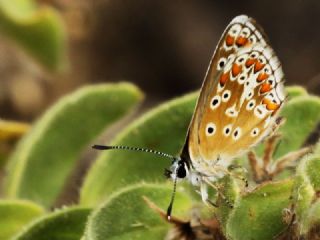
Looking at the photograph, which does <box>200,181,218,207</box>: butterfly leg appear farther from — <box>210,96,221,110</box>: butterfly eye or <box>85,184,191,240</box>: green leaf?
<box>210,96,221,110</box>: butterfly eye

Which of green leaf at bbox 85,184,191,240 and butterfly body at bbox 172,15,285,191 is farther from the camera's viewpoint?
butterfly body at bbox 172,15,285,191

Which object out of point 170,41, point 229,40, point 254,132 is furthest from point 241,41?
point 170,41

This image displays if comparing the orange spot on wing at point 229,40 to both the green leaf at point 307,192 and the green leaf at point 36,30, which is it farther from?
the green leaf at point 36,30

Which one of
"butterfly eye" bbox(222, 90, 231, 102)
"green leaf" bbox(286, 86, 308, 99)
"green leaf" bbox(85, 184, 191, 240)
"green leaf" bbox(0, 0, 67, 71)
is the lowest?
"green leaf" bbox(85, 184, 191, 240)

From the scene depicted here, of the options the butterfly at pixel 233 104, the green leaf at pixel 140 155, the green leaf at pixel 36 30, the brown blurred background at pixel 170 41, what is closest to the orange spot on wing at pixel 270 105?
the butterfly at pixel 233 104

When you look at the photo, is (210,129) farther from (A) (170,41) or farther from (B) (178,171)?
(A) (170,41)

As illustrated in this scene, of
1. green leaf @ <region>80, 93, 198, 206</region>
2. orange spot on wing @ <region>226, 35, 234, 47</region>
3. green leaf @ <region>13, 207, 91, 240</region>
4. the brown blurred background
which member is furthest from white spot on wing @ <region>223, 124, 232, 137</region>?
the brown blurred background

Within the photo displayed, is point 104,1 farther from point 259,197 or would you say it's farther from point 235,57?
point 259,197
